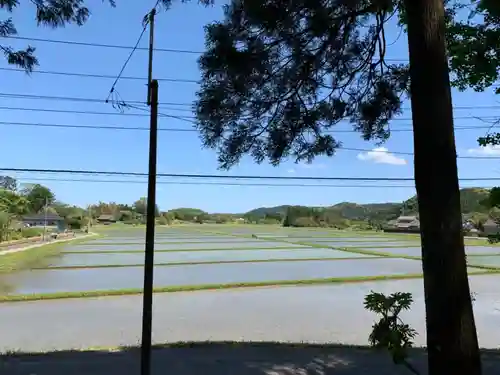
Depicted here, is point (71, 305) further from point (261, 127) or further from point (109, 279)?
point (261, 127)

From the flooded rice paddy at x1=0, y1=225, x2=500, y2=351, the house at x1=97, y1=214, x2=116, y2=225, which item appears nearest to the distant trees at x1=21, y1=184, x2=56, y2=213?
the house at x1=97, y1=214, x2=116, y2=225

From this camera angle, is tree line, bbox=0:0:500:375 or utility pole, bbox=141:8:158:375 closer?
tree line, bbox=0:0:500:375

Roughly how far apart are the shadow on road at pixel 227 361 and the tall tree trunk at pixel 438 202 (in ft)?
7.94

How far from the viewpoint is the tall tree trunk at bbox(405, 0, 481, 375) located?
112 inches

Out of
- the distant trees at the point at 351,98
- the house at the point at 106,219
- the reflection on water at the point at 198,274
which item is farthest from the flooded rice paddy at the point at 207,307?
the house at the point at 106,219

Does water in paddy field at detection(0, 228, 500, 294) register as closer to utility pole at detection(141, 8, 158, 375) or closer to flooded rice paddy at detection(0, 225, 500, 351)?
flooded rice paddy at detection(0, 225, 500, 351)

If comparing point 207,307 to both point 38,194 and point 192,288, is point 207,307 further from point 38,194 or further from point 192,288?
point 38,194

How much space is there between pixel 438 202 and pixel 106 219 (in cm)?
10111

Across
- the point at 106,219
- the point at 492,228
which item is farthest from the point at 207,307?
the point at 106,219

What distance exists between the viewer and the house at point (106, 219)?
9688 centimetres

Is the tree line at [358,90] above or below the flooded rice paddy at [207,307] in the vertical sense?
above

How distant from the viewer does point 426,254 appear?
2961mm

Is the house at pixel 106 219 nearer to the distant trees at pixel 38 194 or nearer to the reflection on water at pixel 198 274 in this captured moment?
the distant trees at pixel 38 194

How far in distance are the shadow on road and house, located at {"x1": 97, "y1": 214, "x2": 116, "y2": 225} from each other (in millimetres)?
94651
